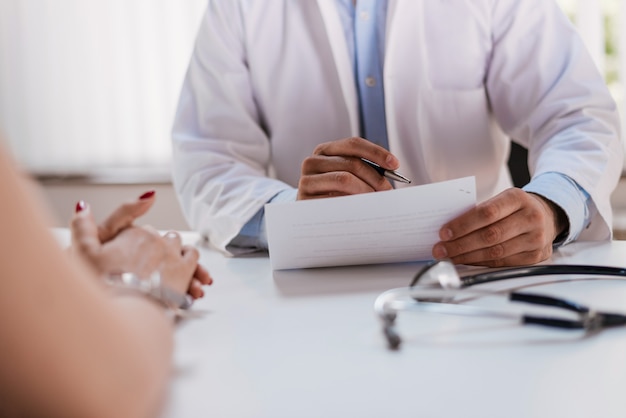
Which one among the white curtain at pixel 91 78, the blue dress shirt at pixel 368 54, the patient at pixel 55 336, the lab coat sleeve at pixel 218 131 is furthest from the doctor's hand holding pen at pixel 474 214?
the white curtain at pixel 91 78

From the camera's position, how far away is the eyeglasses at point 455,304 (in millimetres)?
805

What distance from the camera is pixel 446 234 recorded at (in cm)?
109

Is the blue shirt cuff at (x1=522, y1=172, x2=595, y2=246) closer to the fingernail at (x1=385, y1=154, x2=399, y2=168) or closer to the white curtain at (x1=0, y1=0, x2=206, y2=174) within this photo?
the fingernail at (x1=385, y1=154, x2=399, y2=168)

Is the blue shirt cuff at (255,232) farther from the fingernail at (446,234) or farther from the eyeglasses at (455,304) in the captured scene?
the eyeglasses at (455,304)

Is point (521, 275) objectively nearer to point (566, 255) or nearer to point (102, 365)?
point (566, 255)

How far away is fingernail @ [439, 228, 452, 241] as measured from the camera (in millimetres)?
1090

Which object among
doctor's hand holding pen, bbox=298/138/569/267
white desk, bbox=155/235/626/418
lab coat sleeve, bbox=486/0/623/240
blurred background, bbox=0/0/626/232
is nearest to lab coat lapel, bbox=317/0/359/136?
lab coat sleeve, bbox=486/0/623/240

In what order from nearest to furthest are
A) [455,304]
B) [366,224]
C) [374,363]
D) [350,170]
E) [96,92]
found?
[374,363] < [455,304] < [366,224] < [350,170] < [96,92]

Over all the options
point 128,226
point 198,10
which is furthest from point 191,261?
point 198,10

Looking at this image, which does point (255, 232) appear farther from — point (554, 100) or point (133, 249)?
point (554, 100)

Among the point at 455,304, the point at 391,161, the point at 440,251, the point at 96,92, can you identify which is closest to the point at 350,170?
the point at 391,161

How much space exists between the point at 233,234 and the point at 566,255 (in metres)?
0.53

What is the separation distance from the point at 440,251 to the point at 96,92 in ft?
7.69

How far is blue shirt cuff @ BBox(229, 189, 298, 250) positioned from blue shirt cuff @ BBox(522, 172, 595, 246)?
0.39m
